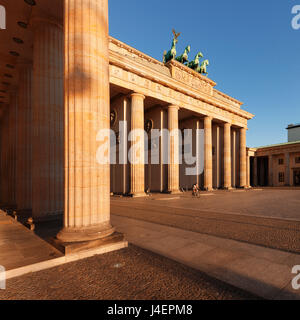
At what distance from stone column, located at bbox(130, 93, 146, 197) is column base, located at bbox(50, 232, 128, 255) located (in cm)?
1682

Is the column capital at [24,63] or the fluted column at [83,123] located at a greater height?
the column capital at [24,63]

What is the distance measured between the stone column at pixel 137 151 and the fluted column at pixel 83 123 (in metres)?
17.0

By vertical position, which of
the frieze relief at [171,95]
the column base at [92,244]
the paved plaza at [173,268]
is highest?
the frieze relief at [171,95]

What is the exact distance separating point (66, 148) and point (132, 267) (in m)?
3.82

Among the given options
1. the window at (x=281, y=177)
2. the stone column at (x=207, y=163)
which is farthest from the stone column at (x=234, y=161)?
the window at (x=281, y=177)

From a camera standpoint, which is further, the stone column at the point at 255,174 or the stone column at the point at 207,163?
the stone column at the point at 255,174

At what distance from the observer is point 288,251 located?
5105 mm

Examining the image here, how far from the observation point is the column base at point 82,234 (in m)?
5.28

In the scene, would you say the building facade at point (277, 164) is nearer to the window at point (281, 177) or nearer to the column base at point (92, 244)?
the window at point (281, 177)

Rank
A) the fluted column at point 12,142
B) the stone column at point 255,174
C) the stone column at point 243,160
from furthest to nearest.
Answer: the stone column at point 255,174
the stone column at point 243,160
the fluted column at point 12,142

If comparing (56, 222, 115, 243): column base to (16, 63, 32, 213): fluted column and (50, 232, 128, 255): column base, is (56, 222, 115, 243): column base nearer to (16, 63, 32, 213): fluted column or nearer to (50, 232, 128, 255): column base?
(50, 232, 128, 255): column base

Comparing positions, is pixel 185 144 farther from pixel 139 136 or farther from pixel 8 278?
pixel 8 278

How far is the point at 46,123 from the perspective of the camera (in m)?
9.21
